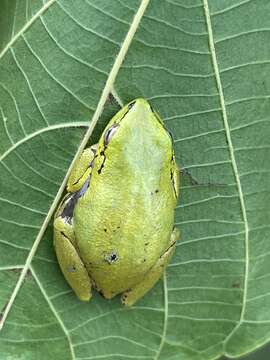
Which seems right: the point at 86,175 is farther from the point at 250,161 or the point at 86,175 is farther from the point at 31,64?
the point at 250,161

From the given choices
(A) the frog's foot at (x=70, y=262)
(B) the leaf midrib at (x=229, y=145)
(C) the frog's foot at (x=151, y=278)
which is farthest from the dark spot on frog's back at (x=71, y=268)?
(B) the leaf midrib at (x=229, y=145)

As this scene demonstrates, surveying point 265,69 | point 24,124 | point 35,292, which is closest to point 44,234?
point 35,292

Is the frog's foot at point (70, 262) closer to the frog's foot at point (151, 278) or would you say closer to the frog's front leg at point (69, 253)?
the frog's front leg at point (69, 253)

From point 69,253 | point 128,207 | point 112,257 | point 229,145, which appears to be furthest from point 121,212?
point 229,145

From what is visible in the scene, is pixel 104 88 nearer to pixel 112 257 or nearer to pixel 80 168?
pixel 80 168

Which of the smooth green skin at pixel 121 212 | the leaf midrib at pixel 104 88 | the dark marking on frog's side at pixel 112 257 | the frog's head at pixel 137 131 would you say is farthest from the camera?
the dark marking on frog's side at pixel 112 257

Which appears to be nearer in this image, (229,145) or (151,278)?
(229,145)
